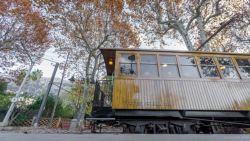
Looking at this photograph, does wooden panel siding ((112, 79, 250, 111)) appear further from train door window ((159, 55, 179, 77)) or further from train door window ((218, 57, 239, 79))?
train door window ((218, 57, 239, 79))

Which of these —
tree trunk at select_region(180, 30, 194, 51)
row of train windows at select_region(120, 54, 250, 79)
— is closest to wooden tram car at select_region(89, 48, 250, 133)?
row of train windows at select_region(120, 54, 250, 79)

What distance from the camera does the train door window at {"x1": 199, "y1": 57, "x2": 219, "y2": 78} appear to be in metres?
6.28

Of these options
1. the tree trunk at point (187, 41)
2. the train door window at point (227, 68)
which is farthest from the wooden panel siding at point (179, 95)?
the tree trunk at point (187, 41)

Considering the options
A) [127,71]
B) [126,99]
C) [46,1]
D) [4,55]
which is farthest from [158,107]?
[4,55]

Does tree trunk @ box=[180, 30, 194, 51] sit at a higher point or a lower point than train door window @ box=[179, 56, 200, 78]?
higher

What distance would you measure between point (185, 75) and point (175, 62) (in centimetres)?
46

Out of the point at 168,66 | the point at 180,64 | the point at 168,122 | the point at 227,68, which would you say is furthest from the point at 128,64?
the point at 227,68

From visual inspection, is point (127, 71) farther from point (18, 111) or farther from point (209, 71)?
point (18, 111)

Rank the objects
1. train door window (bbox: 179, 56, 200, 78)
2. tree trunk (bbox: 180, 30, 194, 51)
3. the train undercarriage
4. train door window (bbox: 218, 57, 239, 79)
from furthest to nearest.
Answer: tree trunk (bbox: 180, 30, 194, 51) → train door window (bbox: 218, 57, 239, 79) → train door window (bbox: 179, 56, 200, 78) → the train undercarriage

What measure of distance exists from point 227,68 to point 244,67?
0.57 meters

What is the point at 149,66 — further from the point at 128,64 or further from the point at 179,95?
the point at 179,95

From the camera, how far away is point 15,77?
2094 cm

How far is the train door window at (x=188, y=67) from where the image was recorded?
6.18 meters

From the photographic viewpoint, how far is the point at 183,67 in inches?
247
